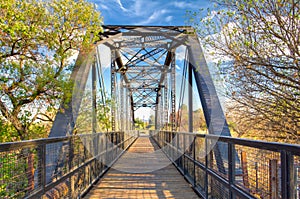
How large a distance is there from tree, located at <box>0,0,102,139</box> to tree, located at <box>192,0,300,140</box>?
205 cm

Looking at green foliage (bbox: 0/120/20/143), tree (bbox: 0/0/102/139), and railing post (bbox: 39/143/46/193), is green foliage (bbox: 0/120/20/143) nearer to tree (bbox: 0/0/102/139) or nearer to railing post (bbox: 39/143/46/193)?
tree (bbox: 0/0/102/139)

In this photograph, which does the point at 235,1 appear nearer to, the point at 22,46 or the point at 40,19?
the point at 40,19

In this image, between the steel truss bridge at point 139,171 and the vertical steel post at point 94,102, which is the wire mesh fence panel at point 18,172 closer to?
the steel truss bridge at point 139,171

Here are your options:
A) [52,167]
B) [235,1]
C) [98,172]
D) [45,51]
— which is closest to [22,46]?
[45,51]

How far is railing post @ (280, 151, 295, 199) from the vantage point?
1370mm

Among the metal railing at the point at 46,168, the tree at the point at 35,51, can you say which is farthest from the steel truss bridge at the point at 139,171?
the tree at the point at 35,51

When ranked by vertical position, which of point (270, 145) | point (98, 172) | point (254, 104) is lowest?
point (98, 172)

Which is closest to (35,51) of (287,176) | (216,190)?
(216,190)

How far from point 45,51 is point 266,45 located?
313cm

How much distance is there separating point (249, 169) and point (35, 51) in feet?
11.1

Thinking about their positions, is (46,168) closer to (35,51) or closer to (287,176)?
(287,176)

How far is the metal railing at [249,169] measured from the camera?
140 centimetres

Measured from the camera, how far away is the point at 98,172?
504cm

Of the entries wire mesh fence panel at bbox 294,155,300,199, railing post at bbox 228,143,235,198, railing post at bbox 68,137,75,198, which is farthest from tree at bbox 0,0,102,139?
wire mesh fence panel at bbox 294,155,300,199
